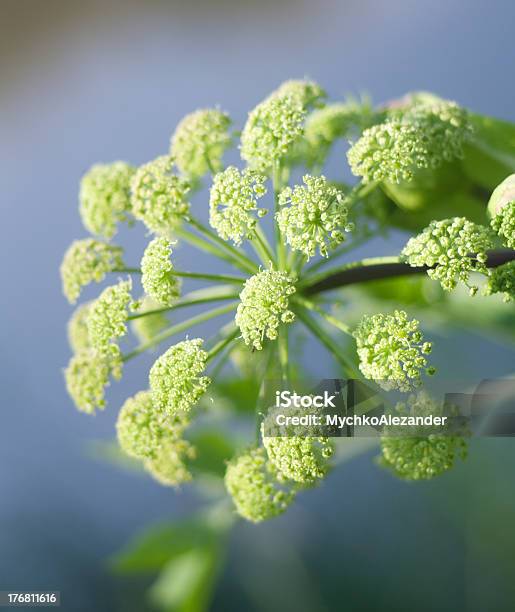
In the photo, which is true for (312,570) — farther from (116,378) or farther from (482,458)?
(116,378)

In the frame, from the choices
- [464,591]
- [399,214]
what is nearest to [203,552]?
[399,214]

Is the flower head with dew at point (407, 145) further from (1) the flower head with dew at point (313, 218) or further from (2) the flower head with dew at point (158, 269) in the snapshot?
(2) the flower head with dew at point (158, 269)

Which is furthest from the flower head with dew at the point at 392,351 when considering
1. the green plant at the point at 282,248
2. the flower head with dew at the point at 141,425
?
the flower head with dew at the point at 141,425

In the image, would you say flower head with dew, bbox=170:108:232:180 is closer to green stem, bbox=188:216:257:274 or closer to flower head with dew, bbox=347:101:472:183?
green stem, bbox=188:216:257:274

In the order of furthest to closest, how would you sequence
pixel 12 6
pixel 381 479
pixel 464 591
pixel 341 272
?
pixel 12 6 → pixel 381 479 → pixel 464 591 → pixel 341 272

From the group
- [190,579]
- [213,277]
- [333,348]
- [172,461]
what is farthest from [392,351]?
[190,579]

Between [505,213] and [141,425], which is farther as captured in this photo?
[141,425]

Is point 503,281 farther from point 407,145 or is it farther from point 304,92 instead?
Answer: point 304,92
